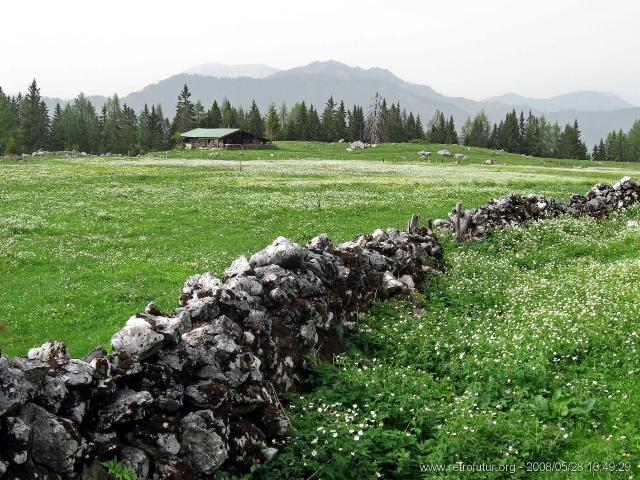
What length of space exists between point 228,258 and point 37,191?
33.3 metres

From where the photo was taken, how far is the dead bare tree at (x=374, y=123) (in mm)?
→ 162500

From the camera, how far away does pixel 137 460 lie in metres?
7.63

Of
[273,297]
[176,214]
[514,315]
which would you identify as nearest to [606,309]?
[514,315]

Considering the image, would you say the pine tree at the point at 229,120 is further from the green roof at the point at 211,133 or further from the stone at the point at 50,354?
the stone at the point at 50,354

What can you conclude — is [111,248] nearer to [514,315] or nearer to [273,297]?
[273,297]

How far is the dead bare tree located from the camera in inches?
6398

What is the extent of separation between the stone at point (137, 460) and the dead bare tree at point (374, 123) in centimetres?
15942

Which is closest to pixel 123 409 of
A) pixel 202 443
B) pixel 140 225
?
pixel 202 443

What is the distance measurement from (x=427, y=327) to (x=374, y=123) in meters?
154

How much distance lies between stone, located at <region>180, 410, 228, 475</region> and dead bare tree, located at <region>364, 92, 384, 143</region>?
159m

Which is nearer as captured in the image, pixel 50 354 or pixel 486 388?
pixel 50 354

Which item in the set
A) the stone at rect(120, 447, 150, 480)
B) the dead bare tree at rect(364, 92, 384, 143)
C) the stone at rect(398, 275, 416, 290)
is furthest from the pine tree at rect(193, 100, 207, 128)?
the stone at rect(120, 447, 150, 480)

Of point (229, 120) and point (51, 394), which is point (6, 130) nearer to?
point (229, 120)

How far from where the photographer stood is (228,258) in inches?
995
